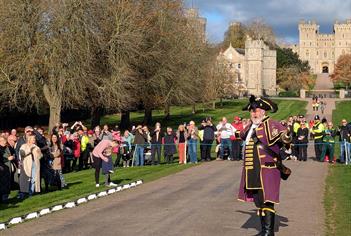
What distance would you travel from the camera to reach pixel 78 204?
551 inches

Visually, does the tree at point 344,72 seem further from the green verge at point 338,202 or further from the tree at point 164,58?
the green verge at point 338,202

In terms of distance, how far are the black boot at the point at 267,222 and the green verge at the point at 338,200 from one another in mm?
1462

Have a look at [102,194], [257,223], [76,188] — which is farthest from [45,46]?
[257,223]

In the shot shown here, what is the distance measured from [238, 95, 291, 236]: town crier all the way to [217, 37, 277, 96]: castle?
371 feet

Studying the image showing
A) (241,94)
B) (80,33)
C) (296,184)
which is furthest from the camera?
(241,94)

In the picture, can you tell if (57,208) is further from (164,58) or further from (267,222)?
(164,58)

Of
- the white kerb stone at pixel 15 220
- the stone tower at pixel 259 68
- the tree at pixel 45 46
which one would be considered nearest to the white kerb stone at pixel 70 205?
the white kerb stone at pixel 15 220

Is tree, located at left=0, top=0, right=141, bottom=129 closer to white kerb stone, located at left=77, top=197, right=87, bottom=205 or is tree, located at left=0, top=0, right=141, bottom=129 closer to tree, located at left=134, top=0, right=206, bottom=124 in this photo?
tree, located at left=134, top=0, right=206, bottom=124

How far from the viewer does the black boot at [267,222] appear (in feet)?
30.2

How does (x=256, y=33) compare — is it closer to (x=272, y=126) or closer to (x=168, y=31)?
(x=168, y=31)

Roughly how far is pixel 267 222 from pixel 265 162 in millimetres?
960

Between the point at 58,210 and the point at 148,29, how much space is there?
34163 millimetres

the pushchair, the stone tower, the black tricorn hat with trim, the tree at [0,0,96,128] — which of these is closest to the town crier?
Answer: the black tricorn hat with trim

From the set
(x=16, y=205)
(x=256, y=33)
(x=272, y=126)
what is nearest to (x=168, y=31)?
(x=16, y=205)
